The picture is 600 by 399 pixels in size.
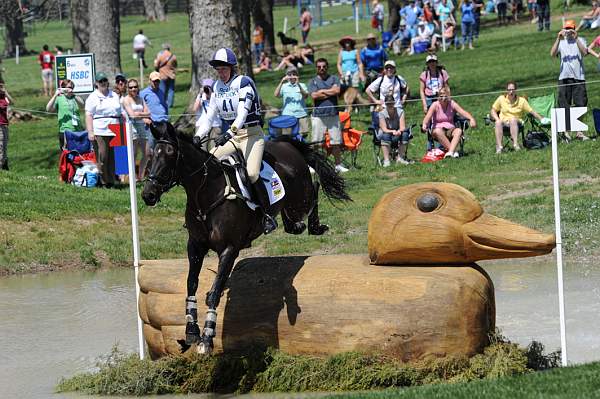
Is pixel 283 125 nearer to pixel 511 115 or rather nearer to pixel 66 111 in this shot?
pixel 511 115

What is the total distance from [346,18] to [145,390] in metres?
52.6

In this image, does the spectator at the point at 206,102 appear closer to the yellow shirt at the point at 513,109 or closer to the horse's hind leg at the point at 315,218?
the horse's hind leg at the point at 315,218

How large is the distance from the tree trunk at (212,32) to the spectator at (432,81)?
4.21m

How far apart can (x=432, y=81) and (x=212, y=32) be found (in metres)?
4.81

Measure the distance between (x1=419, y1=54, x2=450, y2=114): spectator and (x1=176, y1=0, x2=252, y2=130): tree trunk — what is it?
4.21 metres

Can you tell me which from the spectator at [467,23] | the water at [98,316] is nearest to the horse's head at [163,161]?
the water at [98,316]

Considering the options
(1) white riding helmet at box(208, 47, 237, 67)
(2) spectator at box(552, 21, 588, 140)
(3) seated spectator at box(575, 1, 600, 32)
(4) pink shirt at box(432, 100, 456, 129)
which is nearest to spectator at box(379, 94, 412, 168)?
(4) pink shirt at box(432, 100, 456, 129)

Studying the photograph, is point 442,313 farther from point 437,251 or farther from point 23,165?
point 23,165

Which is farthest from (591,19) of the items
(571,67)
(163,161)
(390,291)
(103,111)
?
(163,161)

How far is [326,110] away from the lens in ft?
71.2

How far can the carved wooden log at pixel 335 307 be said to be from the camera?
9.83m

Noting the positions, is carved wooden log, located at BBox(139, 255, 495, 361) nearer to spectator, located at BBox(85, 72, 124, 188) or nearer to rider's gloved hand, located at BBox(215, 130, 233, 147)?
rider's gloved hand, located at BBox(215, 130, 233, 147)

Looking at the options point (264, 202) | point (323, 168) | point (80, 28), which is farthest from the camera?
point (80, 28)

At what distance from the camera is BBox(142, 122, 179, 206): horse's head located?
9.95m
